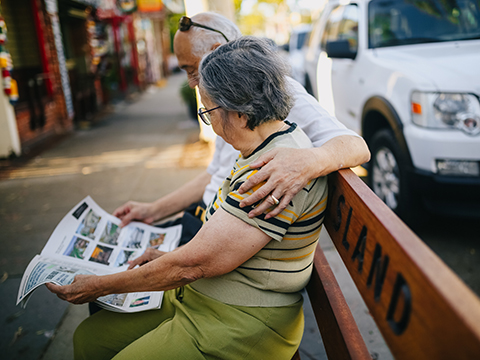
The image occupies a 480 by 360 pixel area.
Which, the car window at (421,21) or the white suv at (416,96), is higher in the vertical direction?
the car window at (421,21)

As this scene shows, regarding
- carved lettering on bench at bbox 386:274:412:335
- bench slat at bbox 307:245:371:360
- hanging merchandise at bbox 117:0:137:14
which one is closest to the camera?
carved lettering on bench at bbox 386:274:412:335

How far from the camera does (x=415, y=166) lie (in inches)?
124

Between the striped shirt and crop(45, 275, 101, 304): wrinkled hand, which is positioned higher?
the striped shirt

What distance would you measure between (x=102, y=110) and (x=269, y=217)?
11262mm

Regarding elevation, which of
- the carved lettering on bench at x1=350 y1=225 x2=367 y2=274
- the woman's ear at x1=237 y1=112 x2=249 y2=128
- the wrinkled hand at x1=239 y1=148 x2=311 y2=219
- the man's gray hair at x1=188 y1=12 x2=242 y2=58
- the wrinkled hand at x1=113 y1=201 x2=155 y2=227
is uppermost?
the man's gray hair at x1=188 y1=12 x2=242 y2=58

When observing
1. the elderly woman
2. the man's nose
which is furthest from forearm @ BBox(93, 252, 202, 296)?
the man's nose

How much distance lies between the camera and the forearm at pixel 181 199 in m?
2.22

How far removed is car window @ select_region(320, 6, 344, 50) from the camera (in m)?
5.46

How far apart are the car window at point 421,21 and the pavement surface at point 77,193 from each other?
213 cm

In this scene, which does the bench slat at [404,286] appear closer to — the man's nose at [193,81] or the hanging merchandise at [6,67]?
the man's nose at [193,81]

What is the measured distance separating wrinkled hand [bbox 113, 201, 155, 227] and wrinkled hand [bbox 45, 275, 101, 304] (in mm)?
622

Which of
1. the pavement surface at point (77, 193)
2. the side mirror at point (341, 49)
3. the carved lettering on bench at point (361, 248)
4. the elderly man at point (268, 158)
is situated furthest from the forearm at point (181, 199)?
the side mirror at point (341, 49)

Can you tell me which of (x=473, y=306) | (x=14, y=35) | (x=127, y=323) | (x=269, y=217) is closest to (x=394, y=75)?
(x=269, y=217)

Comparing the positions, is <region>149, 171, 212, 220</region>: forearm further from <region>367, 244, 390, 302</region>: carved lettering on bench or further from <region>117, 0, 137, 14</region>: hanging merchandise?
<region>117, 0, 137, 14</region>: hanging merchandise
